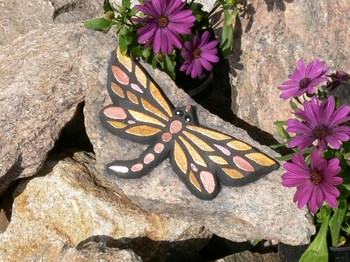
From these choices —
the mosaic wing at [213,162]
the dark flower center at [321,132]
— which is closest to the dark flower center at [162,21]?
the mosaic wing at [213,162]

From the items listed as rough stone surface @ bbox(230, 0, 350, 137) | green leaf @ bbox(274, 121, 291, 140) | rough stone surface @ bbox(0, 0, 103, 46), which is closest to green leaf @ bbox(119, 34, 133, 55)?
rough stone surface @ bbox(230, 0, 350, 137)

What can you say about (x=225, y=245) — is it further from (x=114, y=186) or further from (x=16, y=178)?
(x=16, y=178)

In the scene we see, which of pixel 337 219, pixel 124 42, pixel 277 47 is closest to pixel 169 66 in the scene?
pixel 124 42

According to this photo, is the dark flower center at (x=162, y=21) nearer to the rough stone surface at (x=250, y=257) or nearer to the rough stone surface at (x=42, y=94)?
the rough stone surface at (x=42, y=94)

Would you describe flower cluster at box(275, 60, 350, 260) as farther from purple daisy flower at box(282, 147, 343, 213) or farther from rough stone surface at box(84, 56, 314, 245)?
rough stone surface at box(84, 56, 314, 245)

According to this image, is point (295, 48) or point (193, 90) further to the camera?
point (193, 90)

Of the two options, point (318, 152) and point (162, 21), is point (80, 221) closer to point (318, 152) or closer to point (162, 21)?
point (162, 21)

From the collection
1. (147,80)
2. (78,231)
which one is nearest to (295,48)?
(147,80)
